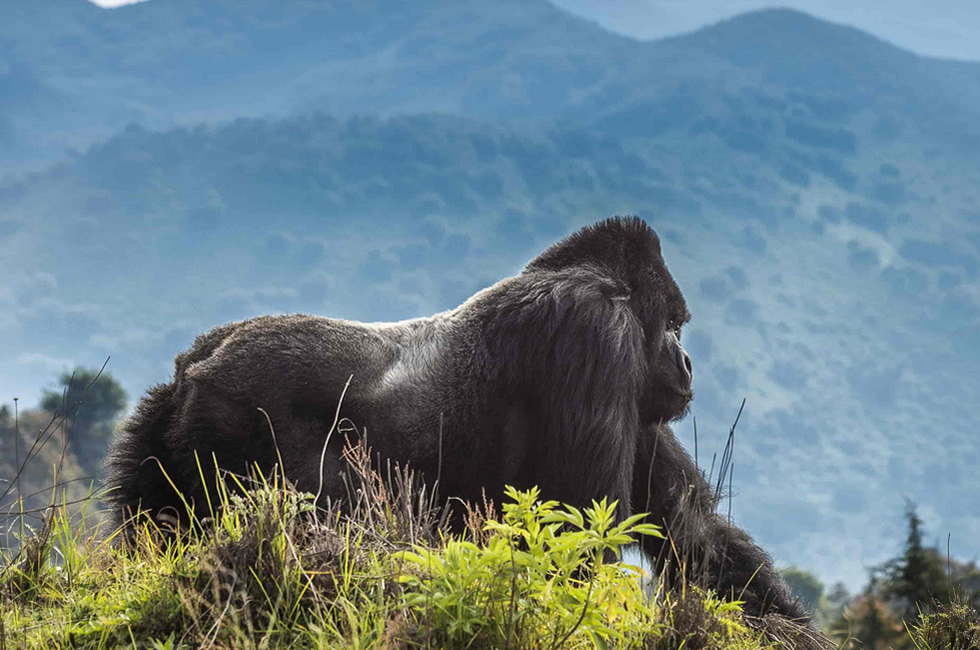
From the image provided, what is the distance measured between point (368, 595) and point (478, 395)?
6.94 ft

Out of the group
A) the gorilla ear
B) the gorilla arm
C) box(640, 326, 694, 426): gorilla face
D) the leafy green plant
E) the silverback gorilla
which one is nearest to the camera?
the leafy green plant

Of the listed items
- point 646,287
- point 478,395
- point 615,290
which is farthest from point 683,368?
point 478,395

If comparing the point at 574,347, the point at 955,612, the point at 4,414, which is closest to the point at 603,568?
the point at 955,612

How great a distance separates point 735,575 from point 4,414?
95.7 ft

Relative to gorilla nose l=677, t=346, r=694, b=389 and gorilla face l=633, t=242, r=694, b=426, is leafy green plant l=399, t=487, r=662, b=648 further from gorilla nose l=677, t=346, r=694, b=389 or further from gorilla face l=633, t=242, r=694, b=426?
gorilla nose l=677, t=346, r=694, b=389

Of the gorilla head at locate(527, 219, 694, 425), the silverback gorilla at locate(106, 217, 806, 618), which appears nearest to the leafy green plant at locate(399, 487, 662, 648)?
the silverback gorilla at locate(106, 217, 806, 618)

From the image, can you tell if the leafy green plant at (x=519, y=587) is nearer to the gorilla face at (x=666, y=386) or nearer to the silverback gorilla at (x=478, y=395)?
the silverback gorilla at (x=478, y=395)

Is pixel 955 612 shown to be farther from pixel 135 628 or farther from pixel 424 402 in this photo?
pixel 135 628

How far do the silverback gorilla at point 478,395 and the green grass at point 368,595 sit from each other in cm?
112

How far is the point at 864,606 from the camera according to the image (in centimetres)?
1438

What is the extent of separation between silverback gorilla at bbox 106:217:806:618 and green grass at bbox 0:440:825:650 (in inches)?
44.2

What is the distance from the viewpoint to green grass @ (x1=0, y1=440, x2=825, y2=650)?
281 cm

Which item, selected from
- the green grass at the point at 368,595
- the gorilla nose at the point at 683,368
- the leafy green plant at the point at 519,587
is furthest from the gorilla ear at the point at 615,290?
the leafy green plant at the point at 519,587

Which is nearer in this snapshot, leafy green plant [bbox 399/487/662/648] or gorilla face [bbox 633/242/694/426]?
leafy green plant [bbox 399/487/662/648]
